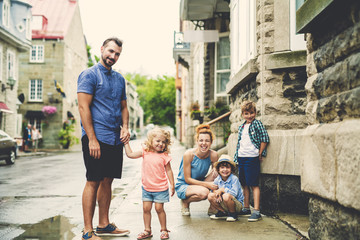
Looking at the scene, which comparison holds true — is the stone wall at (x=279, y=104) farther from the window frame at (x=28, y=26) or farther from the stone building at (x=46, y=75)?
the stone building at (x=46, y=75)

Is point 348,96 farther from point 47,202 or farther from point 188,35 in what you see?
point 188,35

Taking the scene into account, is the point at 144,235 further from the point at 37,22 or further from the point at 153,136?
the point at 37,22

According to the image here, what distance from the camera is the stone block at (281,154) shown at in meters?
5.33

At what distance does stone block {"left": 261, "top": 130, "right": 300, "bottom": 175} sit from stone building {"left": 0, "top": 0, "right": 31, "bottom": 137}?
71.1 feet

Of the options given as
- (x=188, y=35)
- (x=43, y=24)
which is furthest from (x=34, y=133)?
(x=188, y=35)

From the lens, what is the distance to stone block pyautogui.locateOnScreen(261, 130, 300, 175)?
533 centimetres

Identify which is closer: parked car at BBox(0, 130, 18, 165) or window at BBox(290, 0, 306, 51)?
window at BBox(290, 0, 306, 51)

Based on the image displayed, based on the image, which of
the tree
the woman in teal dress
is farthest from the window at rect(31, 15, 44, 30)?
the woman in teal dress

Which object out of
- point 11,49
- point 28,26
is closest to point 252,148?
point 11,49

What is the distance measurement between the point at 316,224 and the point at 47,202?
198 inches

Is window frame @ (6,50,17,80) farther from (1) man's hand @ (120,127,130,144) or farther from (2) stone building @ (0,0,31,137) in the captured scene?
(1) man's hand @ (120,127,130,144)

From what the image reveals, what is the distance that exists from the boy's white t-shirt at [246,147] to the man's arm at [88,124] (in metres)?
2.15

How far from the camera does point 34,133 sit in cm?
2811

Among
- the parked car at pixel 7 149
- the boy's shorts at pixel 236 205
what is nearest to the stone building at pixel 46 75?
the parked car at pixel 7 149
